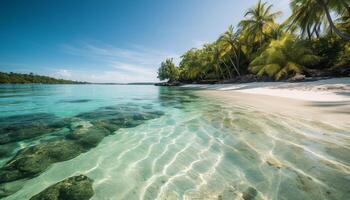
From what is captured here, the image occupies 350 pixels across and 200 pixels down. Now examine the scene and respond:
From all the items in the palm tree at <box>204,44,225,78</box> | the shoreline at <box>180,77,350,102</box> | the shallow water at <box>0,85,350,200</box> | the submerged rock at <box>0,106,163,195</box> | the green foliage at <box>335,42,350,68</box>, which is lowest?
the shallow water at <box>0,85,350,200</box>

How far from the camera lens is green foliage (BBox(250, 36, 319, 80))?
19203mm

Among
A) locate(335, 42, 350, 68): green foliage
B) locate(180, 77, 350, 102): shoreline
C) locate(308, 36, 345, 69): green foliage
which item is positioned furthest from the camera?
locate(308, 36, 345, 69): green foliage

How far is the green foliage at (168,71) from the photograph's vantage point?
2491 inches

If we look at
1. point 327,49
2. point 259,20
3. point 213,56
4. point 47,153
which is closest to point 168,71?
point 213,56

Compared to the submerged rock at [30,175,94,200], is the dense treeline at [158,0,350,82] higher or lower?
higher

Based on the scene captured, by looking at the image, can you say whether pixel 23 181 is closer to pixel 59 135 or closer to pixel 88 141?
pixel 88 141

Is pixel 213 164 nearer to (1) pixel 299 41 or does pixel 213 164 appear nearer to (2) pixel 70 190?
(2) pixel 70 190

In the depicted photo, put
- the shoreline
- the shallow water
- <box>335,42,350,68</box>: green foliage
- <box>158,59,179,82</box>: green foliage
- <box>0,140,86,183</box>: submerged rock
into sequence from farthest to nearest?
<box>158,59,179,82</box>: green foliage → <box>335,42,350,68</box>: green foliage → the shoreline → <box>0,140,86,183</box>: submerged rock → the shallow water

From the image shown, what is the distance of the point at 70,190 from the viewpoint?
6.91 feet

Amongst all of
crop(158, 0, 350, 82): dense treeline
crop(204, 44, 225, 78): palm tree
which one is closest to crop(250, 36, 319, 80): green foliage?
crop(158, 0, 350, 82): dense treeline

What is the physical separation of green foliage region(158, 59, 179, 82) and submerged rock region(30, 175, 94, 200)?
59.9 meters

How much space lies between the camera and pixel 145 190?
2.17 m

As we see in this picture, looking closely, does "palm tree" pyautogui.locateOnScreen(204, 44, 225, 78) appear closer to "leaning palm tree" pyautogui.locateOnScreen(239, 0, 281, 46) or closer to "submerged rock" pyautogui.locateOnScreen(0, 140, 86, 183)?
"leaning palm tree" pyautogui.locateOnScreen(239, 0, 281, 46)

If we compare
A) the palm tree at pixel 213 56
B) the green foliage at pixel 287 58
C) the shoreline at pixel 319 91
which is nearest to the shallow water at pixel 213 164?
the shoreline at pixel 319 91
